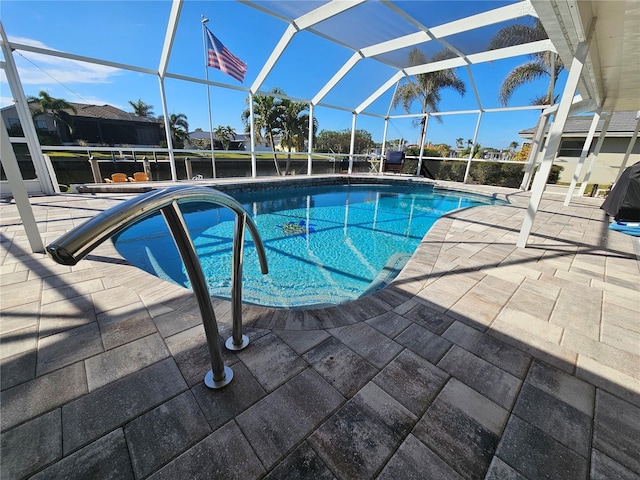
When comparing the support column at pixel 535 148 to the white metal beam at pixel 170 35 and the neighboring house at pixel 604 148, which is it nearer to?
the neighboring house at pixel 604 148

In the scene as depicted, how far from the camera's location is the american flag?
686 cm

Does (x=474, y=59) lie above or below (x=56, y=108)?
above

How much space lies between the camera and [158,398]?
127cm

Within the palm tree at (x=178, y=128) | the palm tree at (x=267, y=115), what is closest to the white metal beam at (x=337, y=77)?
the palm tree at (x=267, y=115)

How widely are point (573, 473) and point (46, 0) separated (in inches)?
404

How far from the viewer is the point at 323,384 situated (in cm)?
141

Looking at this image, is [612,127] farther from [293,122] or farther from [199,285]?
[199,285]

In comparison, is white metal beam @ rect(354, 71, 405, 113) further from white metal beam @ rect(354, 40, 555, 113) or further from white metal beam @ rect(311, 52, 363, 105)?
white metal beam @ rect(311, 52, 363, 105)

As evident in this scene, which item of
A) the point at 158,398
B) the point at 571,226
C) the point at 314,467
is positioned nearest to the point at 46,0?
the point at 158,398

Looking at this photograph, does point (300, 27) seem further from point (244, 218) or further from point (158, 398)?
point (158, 398)

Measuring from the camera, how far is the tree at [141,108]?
29125mm

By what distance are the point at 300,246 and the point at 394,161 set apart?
1083 centimetres

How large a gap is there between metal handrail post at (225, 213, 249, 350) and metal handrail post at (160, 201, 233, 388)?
0.61 ft

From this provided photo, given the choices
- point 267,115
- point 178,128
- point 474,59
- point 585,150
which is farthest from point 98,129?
point 585,150
